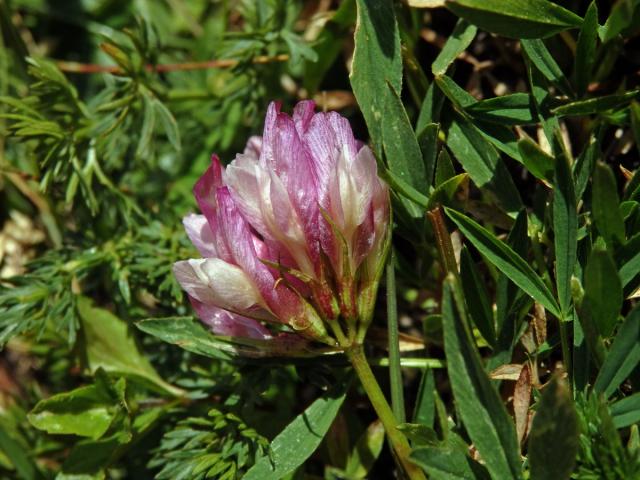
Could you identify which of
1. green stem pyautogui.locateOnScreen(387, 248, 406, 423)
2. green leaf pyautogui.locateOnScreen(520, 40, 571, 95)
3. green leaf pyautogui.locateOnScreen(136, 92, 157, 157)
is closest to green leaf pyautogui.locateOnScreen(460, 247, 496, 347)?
green stem pyautogui.locateOnScreen(387, 248, 406, 423)

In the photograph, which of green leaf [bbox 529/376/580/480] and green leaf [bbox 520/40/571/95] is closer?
green leaf [bbox 529/376/580/480]

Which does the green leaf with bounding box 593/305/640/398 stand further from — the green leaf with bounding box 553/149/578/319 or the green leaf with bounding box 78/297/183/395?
the green leaf with bounding box 78/297/183/395

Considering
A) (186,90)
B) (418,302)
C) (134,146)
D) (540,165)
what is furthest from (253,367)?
(186,90)

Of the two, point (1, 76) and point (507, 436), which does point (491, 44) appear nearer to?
point (507, 436)

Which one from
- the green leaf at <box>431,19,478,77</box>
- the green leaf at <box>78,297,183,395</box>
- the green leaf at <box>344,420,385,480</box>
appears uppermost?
the green leaf at <box>431,19,478,77</box>

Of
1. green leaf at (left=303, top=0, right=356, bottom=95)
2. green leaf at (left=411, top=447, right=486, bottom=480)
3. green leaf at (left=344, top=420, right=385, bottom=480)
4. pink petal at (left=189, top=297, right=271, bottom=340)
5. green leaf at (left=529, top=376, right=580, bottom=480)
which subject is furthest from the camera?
green leaf at (left=303, top=0, right=356, bottom=95)

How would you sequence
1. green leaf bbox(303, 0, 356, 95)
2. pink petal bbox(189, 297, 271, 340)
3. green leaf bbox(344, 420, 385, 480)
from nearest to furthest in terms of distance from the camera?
pink petal bbox(189, 297, 271, 340), green leaf bbox(344, 420, 385, 480), green leaf bbox(303, 0, 356, 95)
